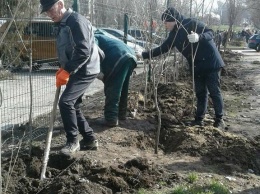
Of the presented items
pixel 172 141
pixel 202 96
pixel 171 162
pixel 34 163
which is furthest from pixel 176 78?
pixel 34 163

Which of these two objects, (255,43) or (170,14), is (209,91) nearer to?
(170,14)

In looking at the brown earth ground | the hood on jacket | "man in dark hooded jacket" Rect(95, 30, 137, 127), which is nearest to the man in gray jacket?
the brown earth ground

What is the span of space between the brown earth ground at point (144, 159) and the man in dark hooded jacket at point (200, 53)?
44cm

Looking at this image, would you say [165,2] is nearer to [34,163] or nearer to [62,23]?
[62,23]

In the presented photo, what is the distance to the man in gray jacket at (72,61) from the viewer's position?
427 cm

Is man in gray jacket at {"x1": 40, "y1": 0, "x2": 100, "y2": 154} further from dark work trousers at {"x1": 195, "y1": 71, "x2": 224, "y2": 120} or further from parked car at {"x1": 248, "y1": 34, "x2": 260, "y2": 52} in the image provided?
parked car at {"x1": 248, "y1": 34, "x2": 260, "y2": 52}

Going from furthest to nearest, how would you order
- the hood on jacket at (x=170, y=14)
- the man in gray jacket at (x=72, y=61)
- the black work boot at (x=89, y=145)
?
the hood on jacket at (x=170, y=14) < the black work boot at (x=89, y=145) < the man in gray jacket at (x=72, y=61)

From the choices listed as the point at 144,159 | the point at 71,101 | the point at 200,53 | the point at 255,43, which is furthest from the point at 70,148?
the point at 255,43

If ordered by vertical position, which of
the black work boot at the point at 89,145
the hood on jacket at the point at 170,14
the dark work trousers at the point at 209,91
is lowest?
the black work boot at the point at 89,145

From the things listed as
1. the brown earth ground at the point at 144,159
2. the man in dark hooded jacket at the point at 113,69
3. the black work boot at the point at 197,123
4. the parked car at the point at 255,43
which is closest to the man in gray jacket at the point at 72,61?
the brown earth ground at the point at 144,159

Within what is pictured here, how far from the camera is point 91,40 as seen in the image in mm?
4629

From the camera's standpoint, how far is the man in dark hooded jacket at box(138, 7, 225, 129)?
623cm

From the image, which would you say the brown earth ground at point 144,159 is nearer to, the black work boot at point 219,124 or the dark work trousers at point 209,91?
the black work boot at point 219,124

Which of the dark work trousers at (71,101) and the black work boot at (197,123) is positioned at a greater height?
the dark work trousers at (71,101)
